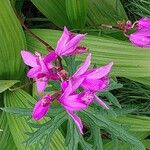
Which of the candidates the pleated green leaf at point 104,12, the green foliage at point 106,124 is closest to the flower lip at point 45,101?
the green foliage at point 106,124

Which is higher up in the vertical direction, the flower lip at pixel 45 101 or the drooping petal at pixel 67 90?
the drooping petal at pixel 67 90

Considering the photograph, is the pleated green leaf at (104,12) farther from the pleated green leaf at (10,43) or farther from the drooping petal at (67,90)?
the drooping petal at (67,90)

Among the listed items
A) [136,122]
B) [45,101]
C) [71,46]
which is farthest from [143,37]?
[136,122]

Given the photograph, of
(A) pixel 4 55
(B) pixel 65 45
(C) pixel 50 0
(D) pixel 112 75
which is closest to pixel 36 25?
(C) pixel 50 0

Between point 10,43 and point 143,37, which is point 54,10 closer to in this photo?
point 10,43

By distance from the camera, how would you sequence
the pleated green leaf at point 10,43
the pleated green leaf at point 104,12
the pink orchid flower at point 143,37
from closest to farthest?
the pink orchid flower at point 143,37, the pleated green leaf at point 10,43, the pleated green leaf at point 104,12

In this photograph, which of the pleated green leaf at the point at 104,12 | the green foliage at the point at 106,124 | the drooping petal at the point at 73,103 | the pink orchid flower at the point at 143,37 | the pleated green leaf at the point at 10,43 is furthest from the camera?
the pleated green leaf at the point at 104,12
